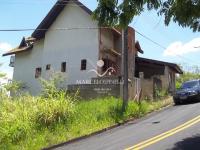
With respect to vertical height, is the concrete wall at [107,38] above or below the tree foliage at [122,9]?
above

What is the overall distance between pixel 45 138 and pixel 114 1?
30.5 feet

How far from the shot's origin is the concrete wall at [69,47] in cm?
3359

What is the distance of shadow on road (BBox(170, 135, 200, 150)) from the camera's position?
44.2ft

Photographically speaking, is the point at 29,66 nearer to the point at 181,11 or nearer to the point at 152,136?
the point at 152,136

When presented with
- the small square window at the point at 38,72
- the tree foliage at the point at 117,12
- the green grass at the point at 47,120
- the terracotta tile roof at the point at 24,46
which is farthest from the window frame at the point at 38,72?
the tree foliage at the point at 117,12

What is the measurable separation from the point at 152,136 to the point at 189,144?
8.55 ft

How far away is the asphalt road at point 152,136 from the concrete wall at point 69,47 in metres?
12.5

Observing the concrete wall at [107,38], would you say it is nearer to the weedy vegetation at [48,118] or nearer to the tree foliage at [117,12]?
the weedy vegetation at [48,118]

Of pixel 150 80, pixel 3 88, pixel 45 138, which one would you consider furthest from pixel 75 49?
pixel 45 138

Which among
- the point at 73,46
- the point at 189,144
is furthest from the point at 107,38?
the point at 189,144

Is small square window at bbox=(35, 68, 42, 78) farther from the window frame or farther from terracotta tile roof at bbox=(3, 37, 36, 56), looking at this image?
terracotta tile roof at bbox=(3, 37, 36, 56)

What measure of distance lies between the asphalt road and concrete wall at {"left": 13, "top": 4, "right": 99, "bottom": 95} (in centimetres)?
1249

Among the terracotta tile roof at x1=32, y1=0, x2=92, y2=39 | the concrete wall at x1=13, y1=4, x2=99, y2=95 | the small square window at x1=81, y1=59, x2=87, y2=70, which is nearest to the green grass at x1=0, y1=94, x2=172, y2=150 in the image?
the small square window at x1=81, y1=59, x2=87, y2=70

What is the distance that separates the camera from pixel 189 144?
14.0 metres
